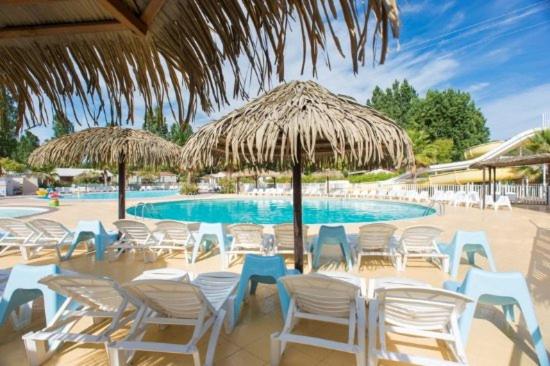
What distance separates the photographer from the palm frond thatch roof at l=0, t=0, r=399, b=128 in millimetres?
1369

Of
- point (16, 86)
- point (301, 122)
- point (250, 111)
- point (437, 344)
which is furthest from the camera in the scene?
point (250, 111)

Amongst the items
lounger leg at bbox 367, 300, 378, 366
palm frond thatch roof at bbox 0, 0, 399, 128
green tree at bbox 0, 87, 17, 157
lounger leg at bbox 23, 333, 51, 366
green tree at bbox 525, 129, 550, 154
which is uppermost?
green tree at bbox 525, 129, 550, 154

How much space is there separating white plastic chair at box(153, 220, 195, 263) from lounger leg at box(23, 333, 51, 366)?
10.1 feet

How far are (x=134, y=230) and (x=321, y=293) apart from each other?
14.6ft

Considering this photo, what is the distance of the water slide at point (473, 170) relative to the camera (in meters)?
21.2

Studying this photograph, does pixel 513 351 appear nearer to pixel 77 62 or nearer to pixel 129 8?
pixel 129 8

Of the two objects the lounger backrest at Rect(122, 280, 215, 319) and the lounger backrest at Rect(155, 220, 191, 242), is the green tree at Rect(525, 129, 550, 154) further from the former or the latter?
the lounger backrest at Rect(122, 280, 215, 319)

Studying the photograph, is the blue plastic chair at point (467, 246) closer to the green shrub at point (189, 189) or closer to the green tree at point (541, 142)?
the green tree at point (541, 142)

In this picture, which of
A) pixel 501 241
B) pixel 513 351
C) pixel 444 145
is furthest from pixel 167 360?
pixel 444 145

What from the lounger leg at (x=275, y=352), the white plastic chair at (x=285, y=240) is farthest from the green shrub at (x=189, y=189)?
the lounger leg at (x=275, y=352)

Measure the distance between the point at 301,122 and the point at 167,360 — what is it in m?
2.60

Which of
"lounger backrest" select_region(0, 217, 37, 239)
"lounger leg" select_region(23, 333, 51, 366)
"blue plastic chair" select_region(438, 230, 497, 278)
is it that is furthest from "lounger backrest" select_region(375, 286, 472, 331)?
"lounger backrest" select_region(0, 217, 37, 239)

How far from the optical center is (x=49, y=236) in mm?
5930

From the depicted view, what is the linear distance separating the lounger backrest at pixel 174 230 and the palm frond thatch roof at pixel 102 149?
1.84 metres
